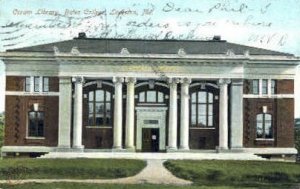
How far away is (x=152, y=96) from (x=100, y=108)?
3.57 meters

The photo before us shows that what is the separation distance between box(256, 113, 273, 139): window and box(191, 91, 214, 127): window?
311cm

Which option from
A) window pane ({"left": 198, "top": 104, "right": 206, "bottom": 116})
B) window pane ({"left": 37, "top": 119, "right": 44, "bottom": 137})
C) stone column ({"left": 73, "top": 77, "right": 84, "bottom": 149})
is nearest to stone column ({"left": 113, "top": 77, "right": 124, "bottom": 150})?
stone column ({"left": 73, "top": 77, "right": 84, "bottom": 149})

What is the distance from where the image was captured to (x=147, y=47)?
4528 centimetres

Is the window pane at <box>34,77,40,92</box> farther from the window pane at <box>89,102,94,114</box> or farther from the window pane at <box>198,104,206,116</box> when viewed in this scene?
the window pane at <box>198,104,206,116</box>

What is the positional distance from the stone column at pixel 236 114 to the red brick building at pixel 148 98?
7cm

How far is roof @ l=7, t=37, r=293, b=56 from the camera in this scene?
44.3 meters

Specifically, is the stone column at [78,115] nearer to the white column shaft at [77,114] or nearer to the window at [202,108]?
the white column shaft at [77,114]

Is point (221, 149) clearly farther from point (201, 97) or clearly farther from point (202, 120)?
point (201, 97)

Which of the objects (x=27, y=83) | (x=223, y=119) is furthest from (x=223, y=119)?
(x=27, y=83)

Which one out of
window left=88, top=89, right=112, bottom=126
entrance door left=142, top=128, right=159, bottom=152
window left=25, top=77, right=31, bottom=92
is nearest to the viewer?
window left=25, top=77, right=31, bottom=92

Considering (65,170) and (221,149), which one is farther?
(221,149)

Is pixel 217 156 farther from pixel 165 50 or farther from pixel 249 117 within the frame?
pixel 165 50

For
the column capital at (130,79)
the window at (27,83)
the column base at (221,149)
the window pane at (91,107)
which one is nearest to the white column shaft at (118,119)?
the column capital at (130,79)

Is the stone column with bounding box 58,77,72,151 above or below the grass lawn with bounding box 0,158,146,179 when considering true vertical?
above
